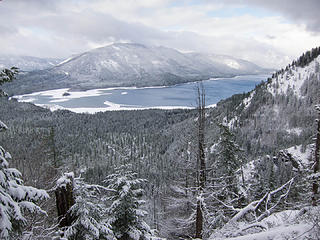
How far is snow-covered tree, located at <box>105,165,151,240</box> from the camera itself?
11.8 meters

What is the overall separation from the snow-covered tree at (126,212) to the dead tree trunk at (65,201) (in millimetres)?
3854

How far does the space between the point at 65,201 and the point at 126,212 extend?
5.00 metres

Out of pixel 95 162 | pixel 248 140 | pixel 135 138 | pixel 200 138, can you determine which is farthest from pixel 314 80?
pixel 200 138

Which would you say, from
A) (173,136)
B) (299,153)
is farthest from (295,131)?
(173,136)

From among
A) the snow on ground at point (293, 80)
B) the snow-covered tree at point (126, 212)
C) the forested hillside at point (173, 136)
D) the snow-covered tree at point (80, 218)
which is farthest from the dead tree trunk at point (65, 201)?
the snow on ground at point (293, 80)

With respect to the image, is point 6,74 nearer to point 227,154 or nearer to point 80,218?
point 80,218

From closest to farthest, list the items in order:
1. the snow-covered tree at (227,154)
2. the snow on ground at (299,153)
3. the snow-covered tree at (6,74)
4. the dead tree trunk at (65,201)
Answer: the snow-covered tree at (6,74)
the dead tree trunk at (65,201)
the snow-covered tree at (227,154)
the snow on ground at (299,153)

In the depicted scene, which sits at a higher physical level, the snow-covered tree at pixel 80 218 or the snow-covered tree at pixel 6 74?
the snow-covered tree at pixel 6 74

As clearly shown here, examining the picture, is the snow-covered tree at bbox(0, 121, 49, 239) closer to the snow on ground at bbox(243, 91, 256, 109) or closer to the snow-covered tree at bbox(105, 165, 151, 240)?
the snow-covered tree at bbox(105, 165, 151, 240)

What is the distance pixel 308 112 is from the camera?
327ft

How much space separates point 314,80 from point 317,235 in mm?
121552

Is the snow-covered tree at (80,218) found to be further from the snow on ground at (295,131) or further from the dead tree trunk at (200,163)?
the snow on ground at (295,131)

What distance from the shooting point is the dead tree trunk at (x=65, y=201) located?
25.0ft

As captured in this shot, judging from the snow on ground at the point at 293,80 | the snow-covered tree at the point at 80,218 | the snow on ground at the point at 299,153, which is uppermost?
the snow on ground at the point at 293,80
